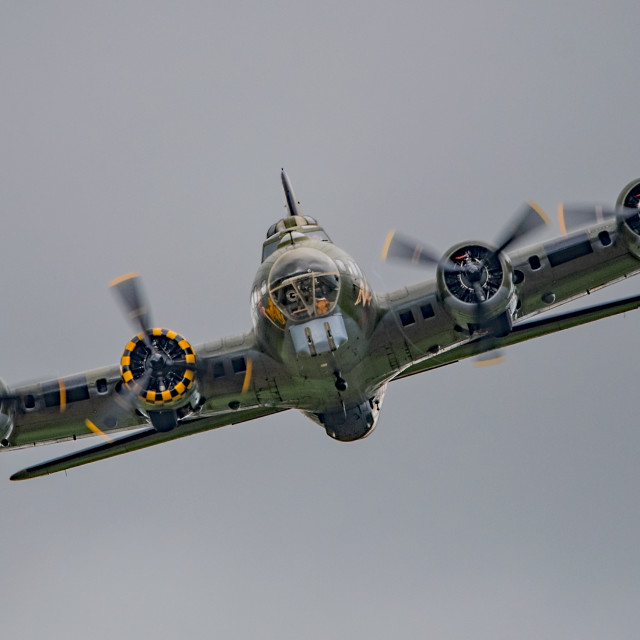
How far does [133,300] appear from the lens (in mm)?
36062

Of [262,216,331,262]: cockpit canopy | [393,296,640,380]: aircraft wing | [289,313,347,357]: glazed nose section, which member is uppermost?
[262,216,331,262]: cockpit canopy

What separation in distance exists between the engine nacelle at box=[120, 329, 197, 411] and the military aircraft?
4 centimetres

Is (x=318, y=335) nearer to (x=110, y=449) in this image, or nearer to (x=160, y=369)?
(x=160, y=369)

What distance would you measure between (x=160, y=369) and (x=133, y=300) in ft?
6.96

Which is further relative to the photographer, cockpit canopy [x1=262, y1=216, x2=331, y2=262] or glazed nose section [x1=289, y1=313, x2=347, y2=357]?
cockpit canopy [x1=262, y1=216, x2=331, y2=262]

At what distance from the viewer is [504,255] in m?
35.4

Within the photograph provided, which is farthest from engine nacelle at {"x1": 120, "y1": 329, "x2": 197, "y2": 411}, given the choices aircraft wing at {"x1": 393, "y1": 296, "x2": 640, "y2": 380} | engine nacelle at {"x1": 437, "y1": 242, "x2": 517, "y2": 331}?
aircraft wing at {"x1": 393, "y1": 296, "x2": 640, "y2": 380}

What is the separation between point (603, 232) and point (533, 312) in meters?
2.93

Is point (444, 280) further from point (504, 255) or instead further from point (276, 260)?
point (276, 260)

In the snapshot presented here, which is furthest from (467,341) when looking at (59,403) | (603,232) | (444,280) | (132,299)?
(59,403)

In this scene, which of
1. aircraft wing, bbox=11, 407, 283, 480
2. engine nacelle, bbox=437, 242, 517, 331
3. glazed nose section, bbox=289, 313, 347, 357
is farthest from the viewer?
aircraft wing, bbox=11, 407, 283, 480

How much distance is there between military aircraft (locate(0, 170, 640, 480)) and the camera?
34.2 meters

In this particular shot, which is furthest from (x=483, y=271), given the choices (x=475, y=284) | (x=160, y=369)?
(x=160, y=369)

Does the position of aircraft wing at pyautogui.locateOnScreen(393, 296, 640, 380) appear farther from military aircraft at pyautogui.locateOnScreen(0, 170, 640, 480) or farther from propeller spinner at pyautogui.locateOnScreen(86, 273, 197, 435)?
propeller spinner at pyautogui.locateOnScreen(86, 273, 197, 435)
